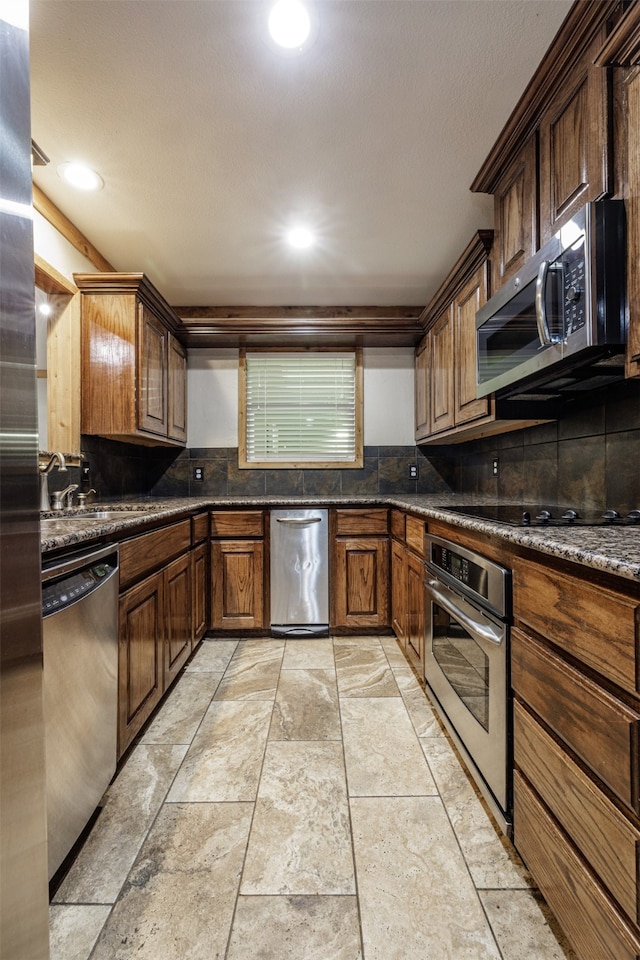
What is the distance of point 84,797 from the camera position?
121cm

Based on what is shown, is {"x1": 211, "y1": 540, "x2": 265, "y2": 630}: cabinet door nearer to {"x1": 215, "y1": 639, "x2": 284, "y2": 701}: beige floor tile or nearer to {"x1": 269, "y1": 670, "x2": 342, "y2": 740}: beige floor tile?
{"x1": 215, "y1": 639, "x2": 284, "y2": 701}: beige floor tile

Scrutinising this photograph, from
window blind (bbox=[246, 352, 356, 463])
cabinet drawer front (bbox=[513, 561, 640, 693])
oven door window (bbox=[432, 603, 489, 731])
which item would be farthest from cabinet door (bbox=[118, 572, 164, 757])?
window blind (bbox=[246, 352, 356, 463])

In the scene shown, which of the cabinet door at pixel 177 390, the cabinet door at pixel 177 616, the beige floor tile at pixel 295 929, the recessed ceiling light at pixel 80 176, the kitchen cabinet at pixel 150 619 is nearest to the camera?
the beige floor tile at pixel 295 929

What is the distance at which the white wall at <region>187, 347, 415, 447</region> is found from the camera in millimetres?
3551

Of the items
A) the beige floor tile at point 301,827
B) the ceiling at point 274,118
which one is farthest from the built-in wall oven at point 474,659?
the ceiling at point 274,118

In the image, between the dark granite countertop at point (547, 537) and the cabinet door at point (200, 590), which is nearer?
the dark granite countertop at point (547, 537)

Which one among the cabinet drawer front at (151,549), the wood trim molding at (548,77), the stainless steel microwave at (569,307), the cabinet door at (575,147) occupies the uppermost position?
the wood trim molding at (548,77)

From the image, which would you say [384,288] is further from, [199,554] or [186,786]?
[186,786]

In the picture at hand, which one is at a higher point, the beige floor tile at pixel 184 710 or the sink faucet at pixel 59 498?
the sink faucet at pixel 59 498

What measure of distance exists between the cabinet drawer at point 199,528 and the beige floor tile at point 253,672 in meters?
0.75

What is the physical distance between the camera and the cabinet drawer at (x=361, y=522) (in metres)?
2.86

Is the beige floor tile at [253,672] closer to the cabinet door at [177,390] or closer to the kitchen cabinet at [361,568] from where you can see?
the kitchen cabinet at [361,568]

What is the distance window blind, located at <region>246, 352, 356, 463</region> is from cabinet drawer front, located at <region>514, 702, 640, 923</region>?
2.69 m

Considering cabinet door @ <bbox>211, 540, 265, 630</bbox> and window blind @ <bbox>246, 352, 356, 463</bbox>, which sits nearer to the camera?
cabinet door @ <bbox>211, 540, 265, 630</bbox>
